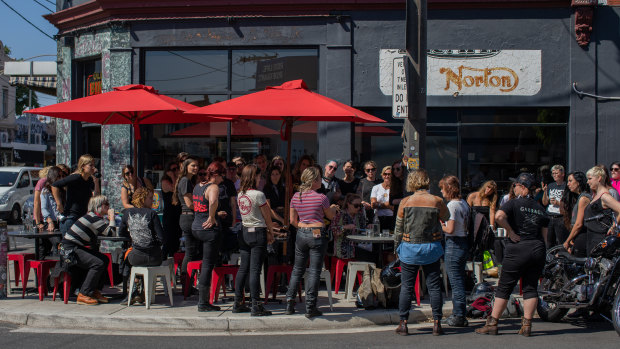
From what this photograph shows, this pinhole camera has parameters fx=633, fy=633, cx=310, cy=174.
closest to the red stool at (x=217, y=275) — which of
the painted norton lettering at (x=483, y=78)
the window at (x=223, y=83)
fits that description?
the window at (x=223, y=83)

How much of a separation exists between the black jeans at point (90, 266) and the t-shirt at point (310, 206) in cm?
279

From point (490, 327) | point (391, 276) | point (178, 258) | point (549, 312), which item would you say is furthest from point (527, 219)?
point (178, 258)

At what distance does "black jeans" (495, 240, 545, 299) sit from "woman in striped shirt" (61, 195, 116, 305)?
16.3ft

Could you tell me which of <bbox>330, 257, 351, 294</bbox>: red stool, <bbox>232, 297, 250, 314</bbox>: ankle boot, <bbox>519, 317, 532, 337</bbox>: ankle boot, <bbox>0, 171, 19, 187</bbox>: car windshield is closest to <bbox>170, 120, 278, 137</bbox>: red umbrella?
<bbox>330, 257, 351, 294</bbox>: red stool

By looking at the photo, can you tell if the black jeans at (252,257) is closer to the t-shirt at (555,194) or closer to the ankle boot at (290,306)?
the ankle boot at (290,306)

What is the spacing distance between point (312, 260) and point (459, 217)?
1798 millimetres

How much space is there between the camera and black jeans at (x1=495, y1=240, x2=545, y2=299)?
22.0ft

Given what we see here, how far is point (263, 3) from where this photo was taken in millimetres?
13008

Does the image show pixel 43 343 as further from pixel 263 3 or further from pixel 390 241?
pixel 263 3

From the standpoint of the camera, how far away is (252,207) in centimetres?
754

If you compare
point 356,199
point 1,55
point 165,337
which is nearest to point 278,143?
point 356,199

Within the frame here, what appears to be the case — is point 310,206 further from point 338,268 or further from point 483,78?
point 483,78

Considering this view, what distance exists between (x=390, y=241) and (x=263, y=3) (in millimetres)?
6645

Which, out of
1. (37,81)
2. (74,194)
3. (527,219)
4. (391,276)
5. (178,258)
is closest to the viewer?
(527,219)
